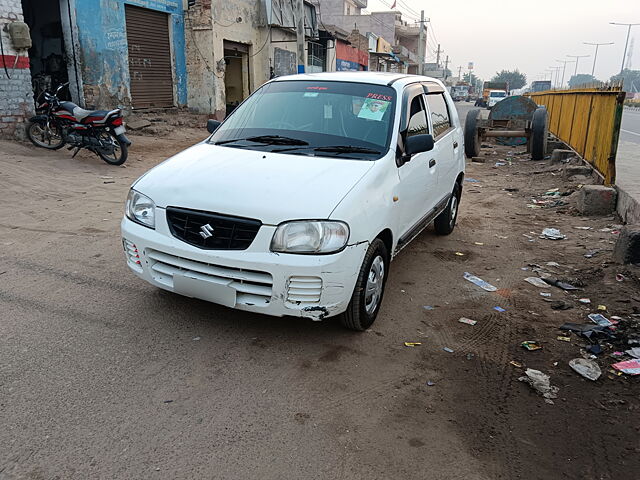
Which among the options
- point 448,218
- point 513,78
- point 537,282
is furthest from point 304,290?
point 513,78

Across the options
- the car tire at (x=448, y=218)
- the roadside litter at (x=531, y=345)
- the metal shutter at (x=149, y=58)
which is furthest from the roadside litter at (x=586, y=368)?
the metal shutter at (x=149, y=58)

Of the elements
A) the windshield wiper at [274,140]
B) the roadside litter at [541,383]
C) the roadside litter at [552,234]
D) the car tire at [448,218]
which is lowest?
the roadside litter at [541,383]

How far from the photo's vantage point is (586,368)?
339cm

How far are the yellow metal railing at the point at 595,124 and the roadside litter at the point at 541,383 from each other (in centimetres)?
539

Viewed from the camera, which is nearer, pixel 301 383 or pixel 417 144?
pixel 301 383

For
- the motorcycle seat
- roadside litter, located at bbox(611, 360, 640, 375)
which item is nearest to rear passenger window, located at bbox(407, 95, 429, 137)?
roadside litter, located at bbox(611, 360, 640, 375)

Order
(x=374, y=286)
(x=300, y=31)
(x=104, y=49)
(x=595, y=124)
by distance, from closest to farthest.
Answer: (x=374, y=286) < (x=595, y=124) < (x=104, y=49) < (x=300, y=31)

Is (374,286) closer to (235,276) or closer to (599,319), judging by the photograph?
(235,276)

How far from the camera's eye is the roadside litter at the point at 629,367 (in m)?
3.35

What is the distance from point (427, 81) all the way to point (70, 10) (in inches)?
419

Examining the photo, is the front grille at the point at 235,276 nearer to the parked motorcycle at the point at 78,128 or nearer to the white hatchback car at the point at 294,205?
the white hatchback car at the point at 294,205

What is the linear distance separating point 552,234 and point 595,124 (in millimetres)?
3595

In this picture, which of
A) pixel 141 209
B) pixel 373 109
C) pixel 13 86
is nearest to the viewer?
pixel 141 209

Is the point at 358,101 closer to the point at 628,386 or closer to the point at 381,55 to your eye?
the point at 628,386
